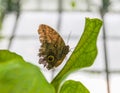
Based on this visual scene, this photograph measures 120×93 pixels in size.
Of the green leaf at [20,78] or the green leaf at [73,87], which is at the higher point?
the green leaf at [20,78]

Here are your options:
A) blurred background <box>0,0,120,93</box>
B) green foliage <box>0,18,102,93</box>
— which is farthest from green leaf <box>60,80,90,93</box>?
blurred background <box>0,0,120,93</box>

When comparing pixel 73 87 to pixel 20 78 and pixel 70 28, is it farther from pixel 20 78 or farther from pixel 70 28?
pixel 70 28

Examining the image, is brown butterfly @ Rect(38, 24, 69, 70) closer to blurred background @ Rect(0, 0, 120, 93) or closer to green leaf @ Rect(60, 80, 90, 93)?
green leaf @ Rect(60, 80, 90, 93)

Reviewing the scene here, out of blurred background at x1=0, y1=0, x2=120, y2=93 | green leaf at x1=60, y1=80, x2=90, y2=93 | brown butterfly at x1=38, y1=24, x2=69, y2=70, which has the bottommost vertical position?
blurred background at x1=0, y1=0, x2=120, y2=93

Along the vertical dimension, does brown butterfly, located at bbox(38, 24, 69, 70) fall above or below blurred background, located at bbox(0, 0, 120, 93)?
above

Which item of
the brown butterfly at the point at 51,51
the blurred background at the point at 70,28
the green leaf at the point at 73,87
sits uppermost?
the brown butterfly at the point at 51,51

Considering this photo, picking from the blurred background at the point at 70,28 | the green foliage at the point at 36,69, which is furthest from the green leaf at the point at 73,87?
the blurred background at the point at 70,28

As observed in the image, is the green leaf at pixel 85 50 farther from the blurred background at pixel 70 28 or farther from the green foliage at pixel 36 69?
the blurred background at pixel 70 28

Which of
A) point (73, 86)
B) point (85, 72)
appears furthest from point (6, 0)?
point (73, 86)
